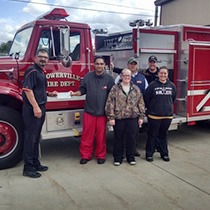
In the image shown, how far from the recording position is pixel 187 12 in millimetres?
20406

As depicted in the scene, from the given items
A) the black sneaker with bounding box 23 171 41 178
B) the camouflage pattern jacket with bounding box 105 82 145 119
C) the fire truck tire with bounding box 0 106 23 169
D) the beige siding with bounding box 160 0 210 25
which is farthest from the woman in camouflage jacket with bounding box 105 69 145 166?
the beige siding with bounding box 160 0 210 25

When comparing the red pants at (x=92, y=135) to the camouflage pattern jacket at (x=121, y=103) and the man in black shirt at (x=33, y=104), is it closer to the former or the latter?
the camouflage pattern jacket at (x=121, y=103)

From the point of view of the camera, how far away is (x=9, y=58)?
5.07m

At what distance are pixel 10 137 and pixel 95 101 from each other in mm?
1409

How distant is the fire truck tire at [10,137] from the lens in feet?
15.4

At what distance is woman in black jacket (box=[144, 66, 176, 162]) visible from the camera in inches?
199

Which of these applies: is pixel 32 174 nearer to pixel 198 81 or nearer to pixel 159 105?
pixel 159 105

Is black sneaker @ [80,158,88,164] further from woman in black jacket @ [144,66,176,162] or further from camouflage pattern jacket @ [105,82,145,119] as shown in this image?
woman in black jacket @ [144,66,176,162]

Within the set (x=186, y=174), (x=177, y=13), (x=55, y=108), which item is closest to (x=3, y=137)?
(x=55, y=108)

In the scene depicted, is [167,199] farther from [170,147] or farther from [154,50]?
[154,50]

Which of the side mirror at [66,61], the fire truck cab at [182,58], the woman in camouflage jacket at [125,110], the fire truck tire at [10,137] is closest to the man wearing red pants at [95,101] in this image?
the woman in camouflage jacket at [125,110]

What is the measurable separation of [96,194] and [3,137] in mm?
1748

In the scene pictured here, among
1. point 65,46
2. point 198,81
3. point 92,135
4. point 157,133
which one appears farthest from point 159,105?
point 65,46

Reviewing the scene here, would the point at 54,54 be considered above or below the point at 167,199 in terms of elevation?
above
